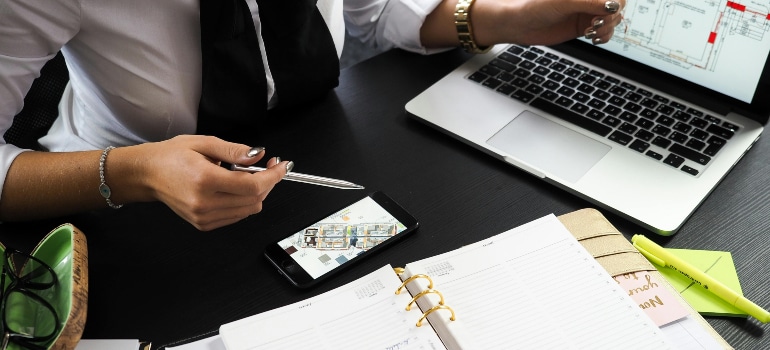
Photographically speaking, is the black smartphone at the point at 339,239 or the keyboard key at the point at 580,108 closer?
the black smartphone at the point at 339,239

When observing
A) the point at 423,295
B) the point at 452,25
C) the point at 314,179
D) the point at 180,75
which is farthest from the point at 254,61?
the point at 423,295

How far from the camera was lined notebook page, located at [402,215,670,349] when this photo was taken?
681mm

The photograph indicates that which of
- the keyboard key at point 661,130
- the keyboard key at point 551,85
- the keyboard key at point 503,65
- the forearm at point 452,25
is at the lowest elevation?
the keyboard key at point 503,65

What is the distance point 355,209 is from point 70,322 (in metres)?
0.34

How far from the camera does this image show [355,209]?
2.84 ft

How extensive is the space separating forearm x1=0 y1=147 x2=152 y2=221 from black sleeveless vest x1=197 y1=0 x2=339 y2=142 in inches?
6.5

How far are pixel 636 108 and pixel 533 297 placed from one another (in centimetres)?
38

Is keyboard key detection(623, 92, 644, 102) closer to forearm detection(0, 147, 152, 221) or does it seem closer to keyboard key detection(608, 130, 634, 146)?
keyboard key detection(608, 130, 634, 146)

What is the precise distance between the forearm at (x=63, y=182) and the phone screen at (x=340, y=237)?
0.64ft

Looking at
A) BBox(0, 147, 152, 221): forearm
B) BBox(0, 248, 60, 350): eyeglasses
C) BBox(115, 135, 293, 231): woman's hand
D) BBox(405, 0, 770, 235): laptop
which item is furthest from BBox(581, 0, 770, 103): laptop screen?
BBox(0, 248, 60, 350): eyeglasses

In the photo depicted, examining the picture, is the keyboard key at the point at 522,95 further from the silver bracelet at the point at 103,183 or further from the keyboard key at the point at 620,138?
the silver bracelet at the point at 103,183

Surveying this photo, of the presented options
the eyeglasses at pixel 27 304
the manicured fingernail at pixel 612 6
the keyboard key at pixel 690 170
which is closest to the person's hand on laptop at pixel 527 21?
the manicured fingernail at pixel 612 6

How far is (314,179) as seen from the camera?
0.86m

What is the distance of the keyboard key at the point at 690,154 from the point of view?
88cm
